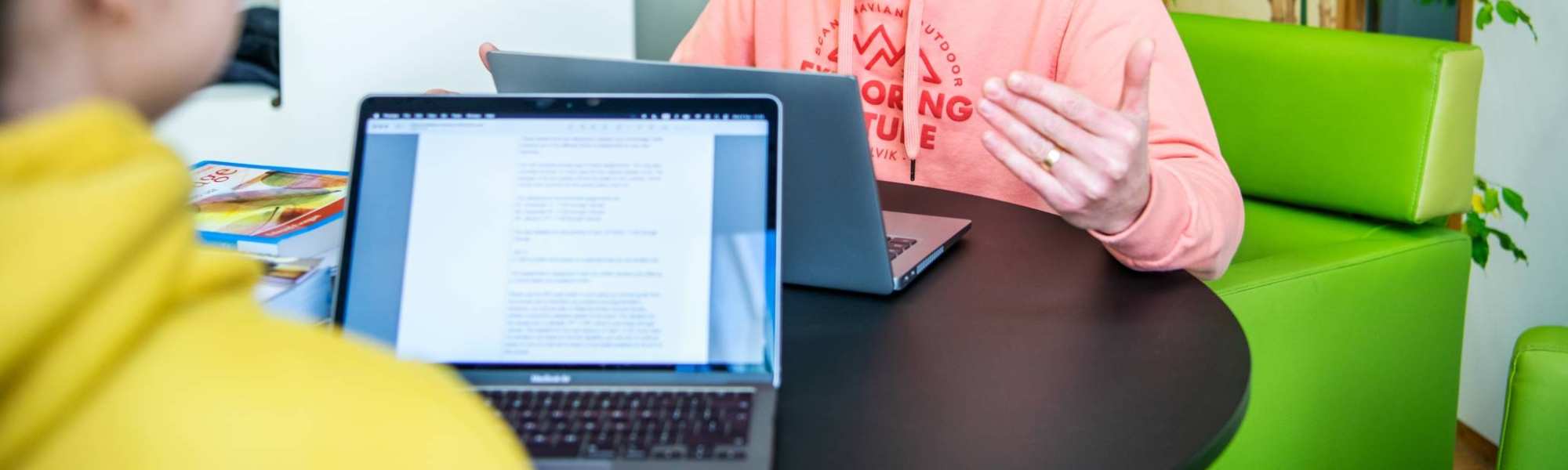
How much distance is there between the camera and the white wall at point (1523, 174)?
6.63 feet

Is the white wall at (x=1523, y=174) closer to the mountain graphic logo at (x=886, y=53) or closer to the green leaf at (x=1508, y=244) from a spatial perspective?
the green leaf at (x=1508, y=244)

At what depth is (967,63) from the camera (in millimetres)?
1525

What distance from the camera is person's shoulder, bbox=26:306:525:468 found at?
0.36 meters

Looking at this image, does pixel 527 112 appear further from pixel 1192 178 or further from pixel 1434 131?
pixel 1434 131

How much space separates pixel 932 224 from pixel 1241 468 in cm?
48

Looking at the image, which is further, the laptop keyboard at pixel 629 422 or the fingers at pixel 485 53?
the fingers at pixel 485 53

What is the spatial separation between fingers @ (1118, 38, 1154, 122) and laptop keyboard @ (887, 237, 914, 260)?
23 cm

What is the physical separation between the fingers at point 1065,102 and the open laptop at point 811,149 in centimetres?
12

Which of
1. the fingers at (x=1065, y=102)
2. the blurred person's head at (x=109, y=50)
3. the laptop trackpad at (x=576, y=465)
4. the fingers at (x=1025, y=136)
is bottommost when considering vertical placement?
the laptop trackpad at (x=576, y=465)

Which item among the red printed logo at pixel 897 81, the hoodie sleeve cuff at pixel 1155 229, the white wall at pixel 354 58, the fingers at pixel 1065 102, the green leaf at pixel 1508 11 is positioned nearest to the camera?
the fingers at pixel 1065 102

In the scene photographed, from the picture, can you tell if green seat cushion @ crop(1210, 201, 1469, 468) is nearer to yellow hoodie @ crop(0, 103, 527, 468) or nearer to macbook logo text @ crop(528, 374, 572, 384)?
macbook logo text @ crop(528, 374, 572, 384)

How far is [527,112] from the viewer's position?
0.87m

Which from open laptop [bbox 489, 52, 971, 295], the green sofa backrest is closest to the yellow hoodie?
open laptop [bbox 489, 52, 971, 295]

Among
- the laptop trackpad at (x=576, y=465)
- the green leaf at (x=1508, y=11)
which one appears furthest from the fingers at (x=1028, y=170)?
the green leaf at (x=1508, y=11)
